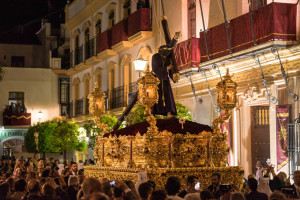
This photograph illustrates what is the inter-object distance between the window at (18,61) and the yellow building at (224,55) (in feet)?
51.2

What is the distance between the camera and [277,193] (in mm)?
6816

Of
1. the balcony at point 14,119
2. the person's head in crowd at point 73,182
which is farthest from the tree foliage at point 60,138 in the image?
the person's head in crowd at point 73,182

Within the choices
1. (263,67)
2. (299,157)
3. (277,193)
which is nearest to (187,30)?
(263,67)

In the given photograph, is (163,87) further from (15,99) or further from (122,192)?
(15,99)

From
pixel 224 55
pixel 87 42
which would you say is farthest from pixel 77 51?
pixel 224 55

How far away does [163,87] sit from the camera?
12625mm

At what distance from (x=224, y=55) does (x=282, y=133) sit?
326cm

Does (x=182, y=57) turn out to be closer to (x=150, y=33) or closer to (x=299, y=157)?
(x=150, y=33)

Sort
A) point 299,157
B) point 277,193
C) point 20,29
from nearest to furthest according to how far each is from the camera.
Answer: point 277,193
point 299,157
point 20,29

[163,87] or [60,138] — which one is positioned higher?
[163,87]

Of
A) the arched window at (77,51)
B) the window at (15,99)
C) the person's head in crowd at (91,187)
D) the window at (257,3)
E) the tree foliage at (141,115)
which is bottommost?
the person's head in crowd at (91,187)

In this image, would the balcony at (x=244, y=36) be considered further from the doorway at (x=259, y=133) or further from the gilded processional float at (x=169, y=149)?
the gilded processional float at (x=169, y=149)

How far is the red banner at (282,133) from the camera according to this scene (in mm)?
14938

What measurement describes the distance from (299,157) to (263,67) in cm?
304
